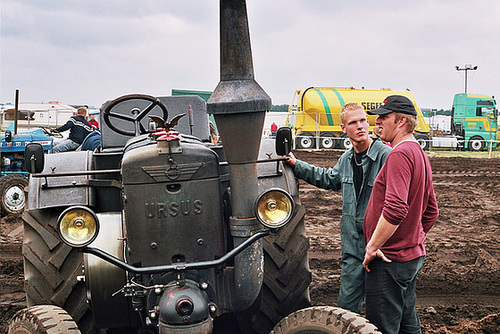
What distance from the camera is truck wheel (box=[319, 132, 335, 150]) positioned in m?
25.8

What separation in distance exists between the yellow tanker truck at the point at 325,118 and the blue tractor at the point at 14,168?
16.0 m

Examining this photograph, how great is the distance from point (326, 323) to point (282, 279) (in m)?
1.03

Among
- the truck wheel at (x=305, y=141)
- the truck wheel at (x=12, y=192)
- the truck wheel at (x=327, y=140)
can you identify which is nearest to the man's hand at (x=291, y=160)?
the truck wheel at (x=12, y=192)

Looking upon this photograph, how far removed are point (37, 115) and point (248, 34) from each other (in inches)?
1371

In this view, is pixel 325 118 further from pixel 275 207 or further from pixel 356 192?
pixel 275 207

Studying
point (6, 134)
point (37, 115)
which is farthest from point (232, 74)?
point (37, 115)

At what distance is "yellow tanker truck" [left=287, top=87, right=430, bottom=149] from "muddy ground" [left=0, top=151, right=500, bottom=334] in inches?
578

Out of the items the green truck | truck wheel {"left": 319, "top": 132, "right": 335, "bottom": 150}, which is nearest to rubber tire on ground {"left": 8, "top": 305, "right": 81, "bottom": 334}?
truck wheel {"left": 319, "top": 132, "right": 335, "bottom": 150}

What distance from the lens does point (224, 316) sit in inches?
153

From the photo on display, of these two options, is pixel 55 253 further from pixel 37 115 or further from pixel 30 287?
pixel 37 115

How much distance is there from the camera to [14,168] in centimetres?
1093

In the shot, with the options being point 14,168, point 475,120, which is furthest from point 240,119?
point 475,120

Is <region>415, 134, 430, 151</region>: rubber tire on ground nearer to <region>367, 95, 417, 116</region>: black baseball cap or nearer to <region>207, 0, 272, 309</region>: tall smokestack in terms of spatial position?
<region>367, 95, 417, 116</region>: black baseball cap

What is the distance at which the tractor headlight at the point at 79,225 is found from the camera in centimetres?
289
